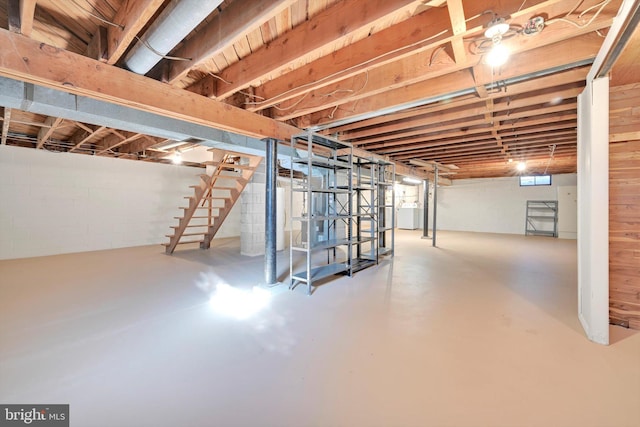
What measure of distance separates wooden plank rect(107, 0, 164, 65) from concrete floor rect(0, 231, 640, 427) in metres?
2.14

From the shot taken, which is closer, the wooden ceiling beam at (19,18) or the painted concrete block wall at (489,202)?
the wooden ceiling beam at (19,18)

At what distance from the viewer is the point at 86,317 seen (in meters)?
2.48

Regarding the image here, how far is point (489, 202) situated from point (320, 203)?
825cm

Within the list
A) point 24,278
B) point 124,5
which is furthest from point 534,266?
point 24,278

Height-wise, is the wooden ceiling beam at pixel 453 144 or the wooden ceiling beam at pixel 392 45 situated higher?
the wooden ceiling beam at pixel 453 144

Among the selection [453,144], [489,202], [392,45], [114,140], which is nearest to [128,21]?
[392,45]

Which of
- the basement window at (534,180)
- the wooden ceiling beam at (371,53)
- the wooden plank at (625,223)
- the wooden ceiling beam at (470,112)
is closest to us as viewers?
the wooden ceiling beam at (371,53)

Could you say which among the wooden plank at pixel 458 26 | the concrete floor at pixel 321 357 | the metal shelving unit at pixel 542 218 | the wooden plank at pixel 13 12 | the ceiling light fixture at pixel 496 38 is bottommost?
the concrete floor at pixel 321 357

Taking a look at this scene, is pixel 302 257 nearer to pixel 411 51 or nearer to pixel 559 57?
pixel 411 51

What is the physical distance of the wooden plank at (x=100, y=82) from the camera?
165cm

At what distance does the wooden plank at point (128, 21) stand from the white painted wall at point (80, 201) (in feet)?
17.0

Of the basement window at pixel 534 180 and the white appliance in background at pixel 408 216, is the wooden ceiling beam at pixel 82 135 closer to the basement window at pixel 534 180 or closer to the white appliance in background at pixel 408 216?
the white appliance in background at pixel 408 216

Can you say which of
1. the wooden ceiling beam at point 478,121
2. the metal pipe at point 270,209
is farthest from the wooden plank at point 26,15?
the wooden ceiling beam at point 478,121

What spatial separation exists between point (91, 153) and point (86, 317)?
17.5ft
